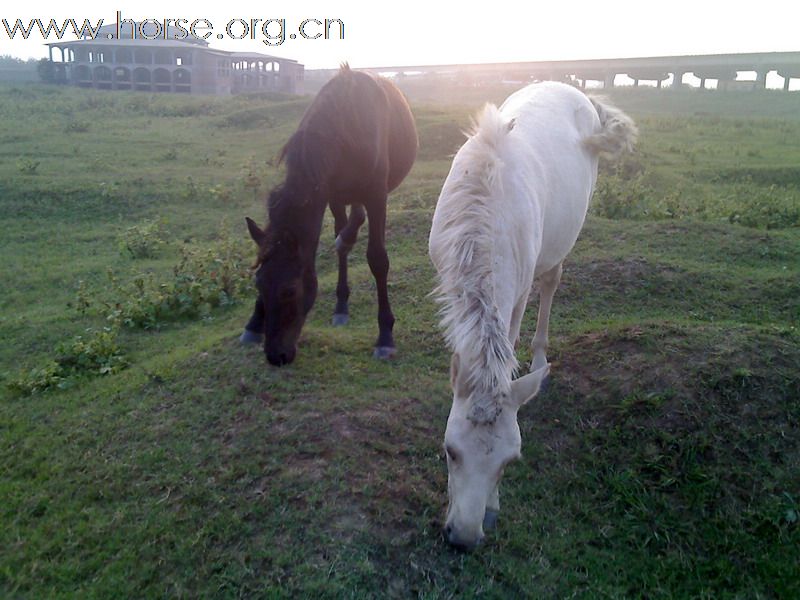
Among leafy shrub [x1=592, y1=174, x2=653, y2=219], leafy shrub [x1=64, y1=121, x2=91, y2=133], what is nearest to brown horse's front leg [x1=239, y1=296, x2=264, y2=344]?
leafy shrub [x1=592, y1=174, x2=653, y2=219]

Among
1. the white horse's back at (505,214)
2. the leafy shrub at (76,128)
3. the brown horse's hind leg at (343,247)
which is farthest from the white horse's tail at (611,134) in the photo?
the leafy shrub at (76,128)

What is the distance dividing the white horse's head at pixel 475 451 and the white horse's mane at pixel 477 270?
59 millimetres

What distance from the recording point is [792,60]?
26.1 m

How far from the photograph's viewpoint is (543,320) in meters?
4.67

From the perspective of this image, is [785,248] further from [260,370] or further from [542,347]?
[260,370]

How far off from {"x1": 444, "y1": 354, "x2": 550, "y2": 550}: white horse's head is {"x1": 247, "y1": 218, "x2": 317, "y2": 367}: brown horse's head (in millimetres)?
1603

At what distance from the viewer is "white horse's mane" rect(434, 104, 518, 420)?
8.69 ft

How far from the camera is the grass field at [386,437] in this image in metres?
2.90

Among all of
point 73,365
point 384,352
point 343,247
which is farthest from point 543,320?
point 73,365

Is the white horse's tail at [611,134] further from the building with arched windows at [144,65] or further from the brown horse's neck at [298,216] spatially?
the building with arched windows at [144,65]

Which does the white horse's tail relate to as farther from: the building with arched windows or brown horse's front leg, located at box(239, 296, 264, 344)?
the building with arched windows

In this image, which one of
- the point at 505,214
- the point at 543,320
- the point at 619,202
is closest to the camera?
the point at 505,214

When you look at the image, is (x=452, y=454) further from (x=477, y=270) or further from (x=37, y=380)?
(x=37, y=380)

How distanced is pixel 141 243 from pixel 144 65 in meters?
29.2
